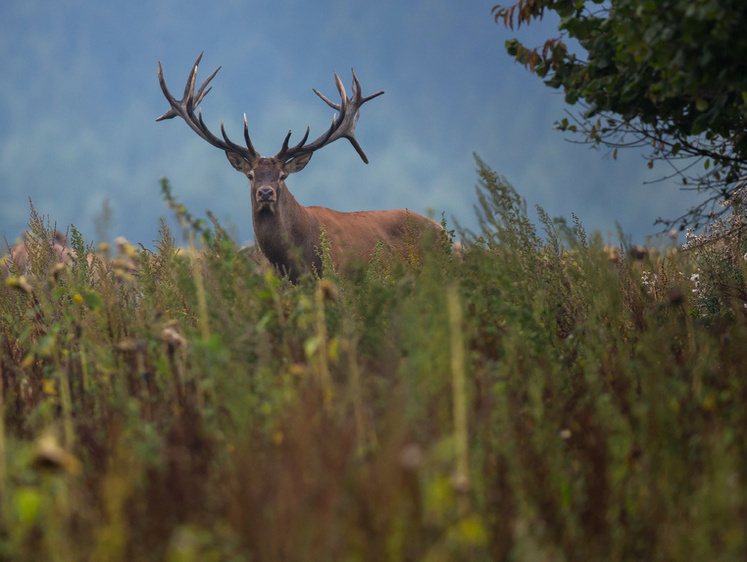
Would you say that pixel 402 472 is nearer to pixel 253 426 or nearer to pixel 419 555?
pixel 419 555

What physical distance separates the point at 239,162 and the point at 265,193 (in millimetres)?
1055

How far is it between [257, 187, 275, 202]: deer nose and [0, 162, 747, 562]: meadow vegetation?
551 cm

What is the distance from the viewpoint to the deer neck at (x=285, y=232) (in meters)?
9.88

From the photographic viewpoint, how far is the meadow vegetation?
1.64 meters

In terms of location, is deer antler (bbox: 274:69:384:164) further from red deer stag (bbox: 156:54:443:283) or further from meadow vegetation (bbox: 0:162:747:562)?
meadow vegetation (bbox: 0:162:747:562)

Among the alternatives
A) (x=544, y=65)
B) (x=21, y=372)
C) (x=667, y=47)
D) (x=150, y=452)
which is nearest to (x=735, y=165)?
(x=544, y=65)

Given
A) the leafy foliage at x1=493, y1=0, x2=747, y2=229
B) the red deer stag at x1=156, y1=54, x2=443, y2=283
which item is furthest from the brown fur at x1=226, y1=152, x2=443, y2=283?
the leafy foliage at x1=493, y1=0, x2=747, y2=229

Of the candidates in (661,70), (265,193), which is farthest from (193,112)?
(661,70)

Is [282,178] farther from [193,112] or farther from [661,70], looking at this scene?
[661,70]

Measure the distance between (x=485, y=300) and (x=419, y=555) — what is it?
241 cm

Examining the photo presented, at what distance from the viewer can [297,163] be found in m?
10.3

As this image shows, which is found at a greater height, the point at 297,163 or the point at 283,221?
the point at 297,163

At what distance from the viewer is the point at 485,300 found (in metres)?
3.92

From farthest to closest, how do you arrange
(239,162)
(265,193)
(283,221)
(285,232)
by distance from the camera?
(239,162), (283,221), (285,232), (265,193)
